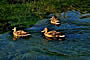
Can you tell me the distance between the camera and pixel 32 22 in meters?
20.5

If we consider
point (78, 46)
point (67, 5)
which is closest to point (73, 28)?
point (78, 46)

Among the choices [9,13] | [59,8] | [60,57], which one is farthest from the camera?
[59,8]

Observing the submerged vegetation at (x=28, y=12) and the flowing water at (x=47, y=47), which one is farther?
the submerged vegetation at (x=28, y=12)

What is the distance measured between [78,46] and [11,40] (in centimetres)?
558

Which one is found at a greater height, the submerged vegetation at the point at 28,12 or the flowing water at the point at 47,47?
the submerged vegetation at the point at 28,12

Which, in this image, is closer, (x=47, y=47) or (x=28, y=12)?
(x=47, y=47)

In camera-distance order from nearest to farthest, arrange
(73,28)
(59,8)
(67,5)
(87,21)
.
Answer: (73,28), (87,21), (59,8), (67,5)

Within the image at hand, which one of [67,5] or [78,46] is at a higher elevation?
[67,5]

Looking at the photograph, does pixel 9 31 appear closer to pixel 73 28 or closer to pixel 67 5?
pixel 73 28

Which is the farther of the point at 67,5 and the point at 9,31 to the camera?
the point at 67,5

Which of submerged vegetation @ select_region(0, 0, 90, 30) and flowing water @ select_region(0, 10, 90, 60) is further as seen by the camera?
submerged vegetation @ select_region(0, 0, 90, 30)

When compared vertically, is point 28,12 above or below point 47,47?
above

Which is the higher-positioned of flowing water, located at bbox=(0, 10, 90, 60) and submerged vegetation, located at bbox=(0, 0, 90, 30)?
submerged vegetation, located at bbox=(0, 0, 90, 30)

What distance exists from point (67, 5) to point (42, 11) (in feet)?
18.7
